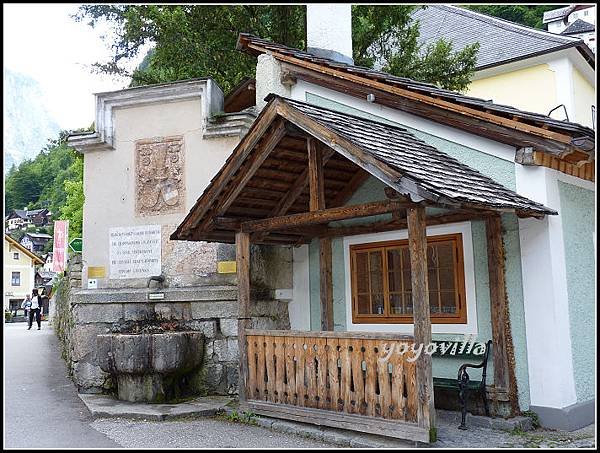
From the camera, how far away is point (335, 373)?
6645 millimetres

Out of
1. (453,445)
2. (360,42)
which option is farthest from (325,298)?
(360,42)

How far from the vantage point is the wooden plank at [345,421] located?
5902mm

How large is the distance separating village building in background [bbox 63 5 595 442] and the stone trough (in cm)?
4

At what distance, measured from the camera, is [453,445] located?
19.3 feet

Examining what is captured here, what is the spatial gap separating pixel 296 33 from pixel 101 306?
779cm

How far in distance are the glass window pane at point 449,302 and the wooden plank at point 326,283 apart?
1.65 meters

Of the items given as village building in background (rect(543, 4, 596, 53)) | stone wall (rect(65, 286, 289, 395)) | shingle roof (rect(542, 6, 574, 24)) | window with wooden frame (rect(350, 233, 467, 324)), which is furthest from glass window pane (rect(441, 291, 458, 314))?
shingle roof (rect(542, 6, 574, 24))

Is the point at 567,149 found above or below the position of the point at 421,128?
below

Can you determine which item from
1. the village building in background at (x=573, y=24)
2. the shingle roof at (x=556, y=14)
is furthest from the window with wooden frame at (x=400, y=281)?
the shingle roof at (x=556, y=14)

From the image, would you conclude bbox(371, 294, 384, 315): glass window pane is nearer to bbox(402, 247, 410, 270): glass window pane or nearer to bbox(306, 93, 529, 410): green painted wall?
bbox(402, 247, 410, 270): glass window pane

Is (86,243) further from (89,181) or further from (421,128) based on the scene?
(421,128)

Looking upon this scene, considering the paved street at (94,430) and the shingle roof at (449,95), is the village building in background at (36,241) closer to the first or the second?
the paved street at (94,430)

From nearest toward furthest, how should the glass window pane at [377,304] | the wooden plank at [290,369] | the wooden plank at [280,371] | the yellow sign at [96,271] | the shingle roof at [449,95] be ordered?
the shingle roof at [449,95] < the wooden plank at [290,369] < the wooden plank at [280,371] < the glass window pane at [377,304] < the yellow sign at [96,271]

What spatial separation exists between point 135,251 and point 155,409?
2.59 meters
